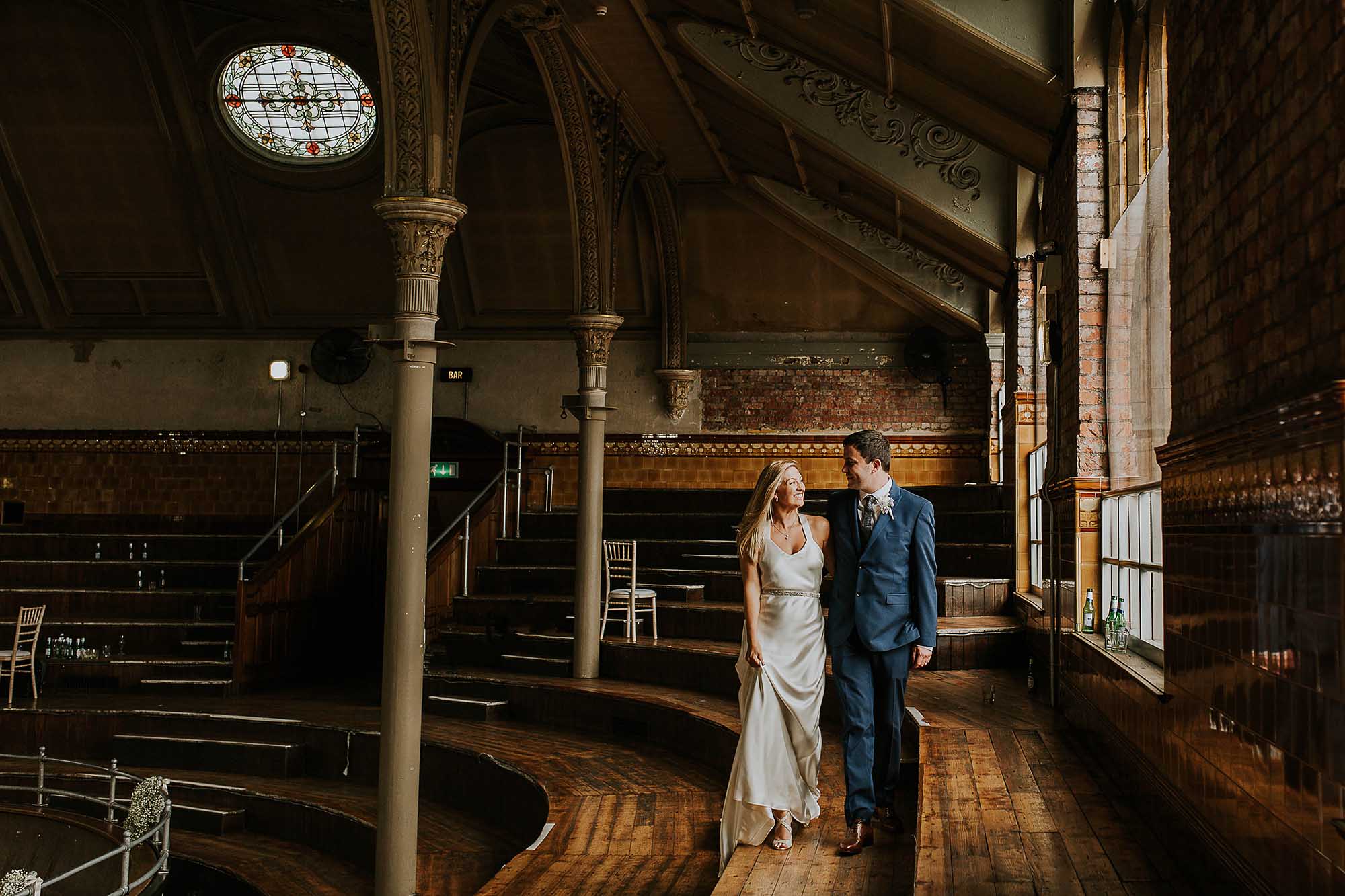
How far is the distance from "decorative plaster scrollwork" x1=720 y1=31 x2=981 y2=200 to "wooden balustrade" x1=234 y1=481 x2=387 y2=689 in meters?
6.42

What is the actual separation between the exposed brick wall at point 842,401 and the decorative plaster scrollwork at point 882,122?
532 cm

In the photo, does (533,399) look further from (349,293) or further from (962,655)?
(962,655)

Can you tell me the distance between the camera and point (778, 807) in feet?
14.9

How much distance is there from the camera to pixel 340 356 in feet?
49.5

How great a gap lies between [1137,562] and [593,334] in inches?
249

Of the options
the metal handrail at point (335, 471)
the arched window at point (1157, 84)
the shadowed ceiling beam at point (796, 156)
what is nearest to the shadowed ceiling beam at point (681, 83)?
the shadowed ceiling beam at point (796, 156)

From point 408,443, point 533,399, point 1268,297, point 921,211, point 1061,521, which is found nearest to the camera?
point 1268,297

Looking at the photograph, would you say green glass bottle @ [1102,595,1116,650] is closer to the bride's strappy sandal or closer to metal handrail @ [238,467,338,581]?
the bride's strappy sandal

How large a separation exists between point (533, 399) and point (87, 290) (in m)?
5.82

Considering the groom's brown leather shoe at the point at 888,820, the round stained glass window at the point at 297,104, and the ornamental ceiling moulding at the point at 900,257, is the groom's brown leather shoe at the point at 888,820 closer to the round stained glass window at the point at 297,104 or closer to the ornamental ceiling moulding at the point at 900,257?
the ornamental ceiling moulding at the point at 900,257

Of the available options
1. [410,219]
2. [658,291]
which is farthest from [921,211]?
[658,291]

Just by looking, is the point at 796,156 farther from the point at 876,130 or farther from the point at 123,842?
the point at 123,842

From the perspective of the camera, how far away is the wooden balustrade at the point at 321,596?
1116cm

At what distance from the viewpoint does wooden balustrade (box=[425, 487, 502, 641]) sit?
11.5 metres
